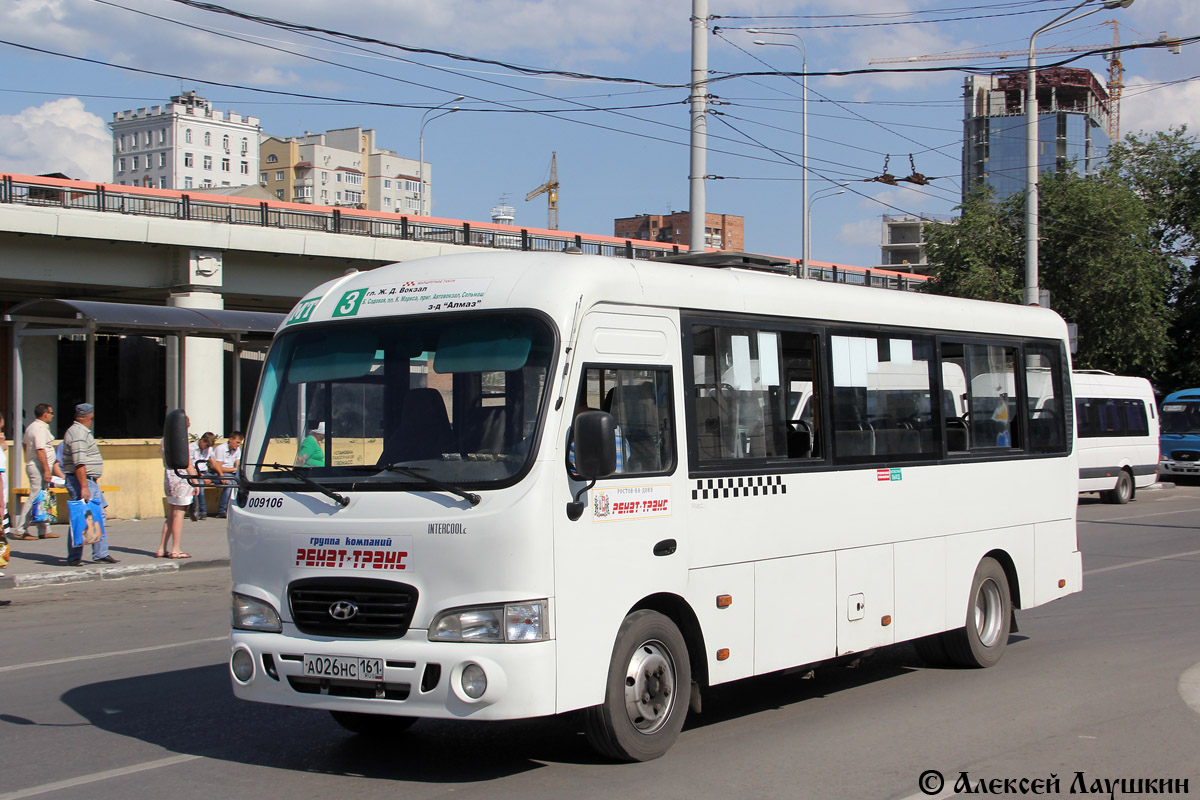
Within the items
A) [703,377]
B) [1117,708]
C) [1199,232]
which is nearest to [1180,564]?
[1117,708]

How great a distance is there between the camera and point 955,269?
3872 centimetres

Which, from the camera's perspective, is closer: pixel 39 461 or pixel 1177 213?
pixel 39 461

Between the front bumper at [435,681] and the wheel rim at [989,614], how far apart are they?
4.80 m

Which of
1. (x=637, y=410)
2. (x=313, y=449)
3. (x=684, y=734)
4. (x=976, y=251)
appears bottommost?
(x=684, y=734)

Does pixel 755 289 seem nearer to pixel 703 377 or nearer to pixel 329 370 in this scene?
pixel 703 377

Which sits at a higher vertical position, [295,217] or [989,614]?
[295,217]

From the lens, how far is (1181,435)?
36.1m

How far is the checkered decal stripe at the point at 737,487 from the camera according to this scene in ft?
22.3

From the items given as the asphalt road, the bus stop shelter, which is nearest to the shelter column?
the bus stop shelter

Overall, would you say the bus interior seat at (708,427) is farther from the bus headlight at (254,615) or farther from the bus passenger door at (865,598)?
the bus headlight at (254,615)

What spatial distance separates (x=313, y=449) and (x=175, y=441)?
0.88 metres

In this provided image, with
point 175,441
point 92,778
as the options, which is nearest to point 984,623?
point 175,441

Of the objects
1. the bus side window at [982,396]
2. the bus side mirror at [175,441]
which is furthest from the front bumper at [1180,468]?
the bus side mirror at [175,441]

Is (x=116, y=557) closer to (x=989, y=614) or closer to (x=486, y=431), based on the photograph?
(x=989, y=614)
